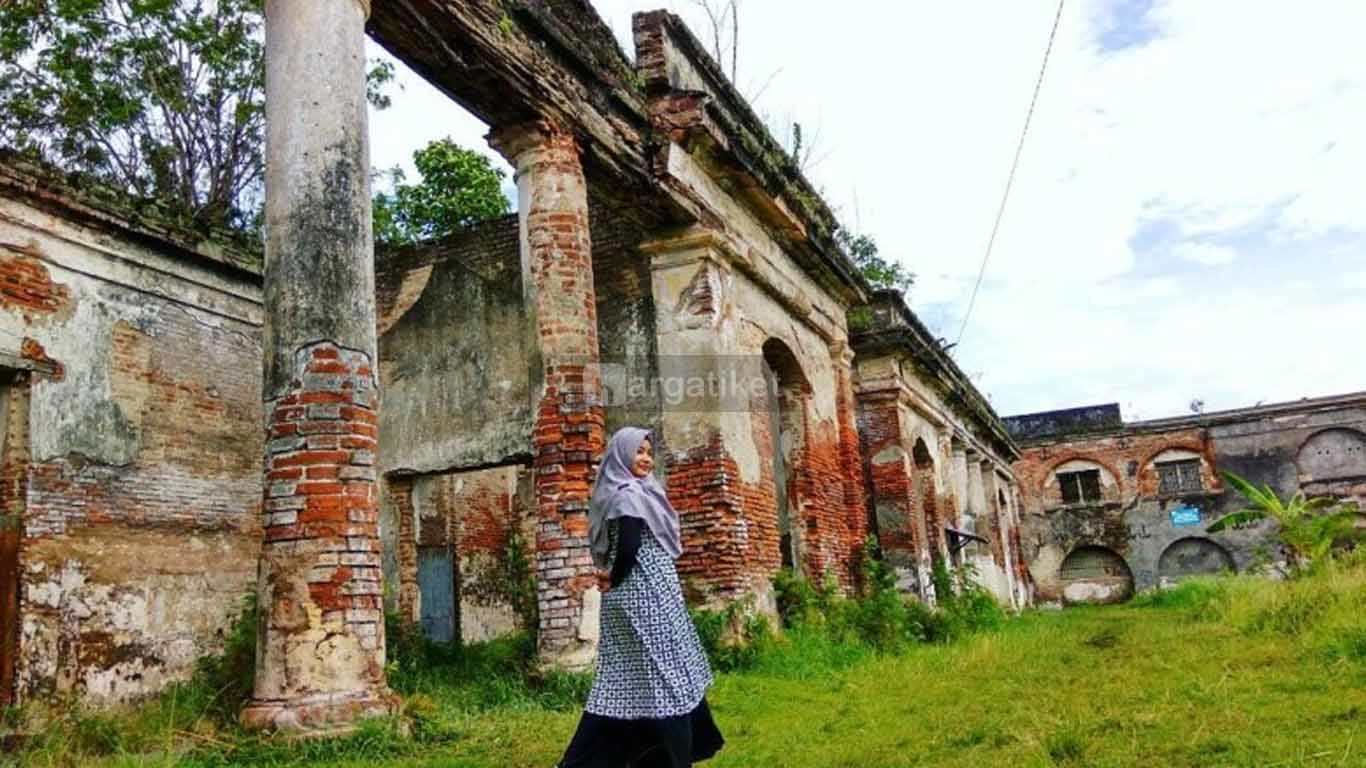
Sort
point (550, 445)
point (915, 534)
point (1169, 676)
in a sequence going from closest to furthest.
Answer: point (1169, 676), point (550, 445), point (915, 534)

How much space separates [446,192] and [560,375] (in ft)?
50.7

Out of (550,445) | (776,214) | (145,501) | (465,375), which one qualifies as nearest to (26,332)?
(145,501)

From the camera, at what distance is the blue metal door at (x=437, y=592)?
13031 mm

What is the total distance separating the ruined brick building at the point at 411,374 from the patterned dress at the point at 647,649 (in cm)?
149

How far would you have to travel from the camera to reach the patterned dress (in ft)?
12.7

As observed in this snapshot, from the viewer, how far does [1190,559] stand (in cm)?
3100

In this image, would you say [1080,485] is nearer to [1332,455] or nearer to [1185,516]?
[1185,516]

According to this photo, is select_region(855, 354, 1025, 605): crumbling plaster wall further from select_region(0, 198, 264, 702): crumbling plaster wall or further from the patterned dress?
the patterned dress

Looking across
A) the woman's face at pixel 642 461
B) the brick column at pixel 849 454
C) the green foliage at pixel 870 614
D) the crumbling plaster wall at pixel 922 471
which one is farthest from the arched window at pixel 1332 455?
the woman's face at pixel 642 461

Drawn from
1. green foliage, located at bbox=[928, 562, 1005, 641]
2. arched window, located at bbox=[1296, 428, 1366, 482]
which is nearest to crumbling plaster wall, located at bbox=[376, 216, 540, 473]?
green foliage, located at bbox=[928, 562, 1005, 641]

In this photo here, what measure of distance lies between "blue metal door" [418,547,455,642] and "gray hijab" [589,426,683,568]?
9281 mm

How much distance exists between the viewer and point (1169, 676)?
260 inches

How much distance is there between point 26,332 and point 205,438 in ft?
6.90

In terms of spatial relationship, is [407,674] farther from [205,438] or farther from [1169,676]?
[1169,676]
